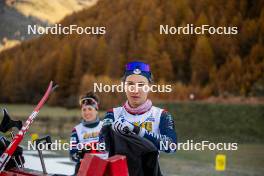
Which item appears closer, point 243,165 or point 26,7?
point 243,165

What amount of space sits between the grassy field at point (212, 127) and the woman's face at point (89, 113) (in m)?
2.10

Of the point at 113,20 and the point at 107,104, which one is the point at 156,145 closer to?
the point at 107,104

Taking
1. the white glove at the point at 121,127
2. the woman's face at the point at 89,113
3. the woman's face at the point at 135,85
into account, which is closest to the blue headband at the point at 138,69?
the woman's face at the point at 135,85

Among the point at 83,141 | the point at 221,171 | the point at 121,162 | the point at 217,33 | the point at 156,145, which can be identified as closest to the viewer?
the point at 121,162

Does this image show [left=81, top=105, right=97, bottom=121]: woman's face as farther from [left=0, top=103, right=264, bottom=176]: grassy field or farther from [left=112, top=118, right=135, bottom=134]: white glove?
[left=0, top=103, right=264, bottom=176]: grassy field

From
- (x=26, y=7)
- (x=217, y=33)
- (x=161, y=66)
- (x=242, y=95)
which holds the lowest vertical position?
(x=242, y=95)

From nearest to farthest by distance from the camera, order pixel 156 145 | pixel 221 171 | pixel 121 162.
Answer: pixel 121 162
pixel 156 145
pixel 221 171

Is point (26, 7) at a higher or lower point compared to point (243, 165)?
higher

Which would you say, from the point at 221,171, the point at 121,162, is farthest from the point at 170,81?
the point at 121,162

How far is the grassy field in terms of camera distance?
222 inches

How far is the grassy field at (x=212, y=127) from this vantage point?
5.64 meters

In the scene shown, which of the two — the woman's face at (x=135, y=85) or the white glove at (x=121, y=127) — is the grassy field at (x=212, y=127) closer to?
the woman's face at (x=135, y=85)

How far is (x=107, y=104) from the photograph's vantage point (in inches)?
217

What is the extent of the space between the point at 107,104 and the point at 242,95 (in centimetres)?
158
